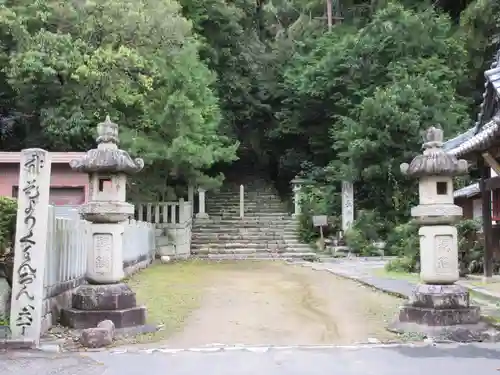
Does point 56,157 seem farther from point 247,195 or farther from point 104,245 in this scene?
point 247,195

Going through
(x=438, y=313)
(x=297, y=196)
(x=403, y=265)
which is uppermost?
(x=297, y=196)

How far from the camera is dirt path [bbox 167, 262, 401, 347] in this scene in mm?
7203

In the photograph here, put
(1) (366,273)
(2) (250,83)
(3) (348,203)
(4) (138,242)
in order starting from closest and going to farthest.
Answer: (1) (366,273)
(4) (138,242)
(3) (348,203)
(2) (250,83)

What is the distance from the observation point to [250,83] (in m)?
31.0

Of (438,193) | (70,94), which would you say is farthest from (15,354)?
(70,94)

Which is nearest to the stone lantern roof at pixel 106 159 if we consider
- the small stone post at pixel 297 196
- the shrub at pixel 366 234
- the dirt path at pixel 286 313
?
the dirt path at pixel 286 313

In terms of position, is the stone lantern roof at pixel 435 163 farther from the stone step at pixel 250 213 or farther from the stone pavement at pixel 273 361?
the stone step at pixel 250 213

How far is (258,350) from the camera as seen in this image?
20.7 feet

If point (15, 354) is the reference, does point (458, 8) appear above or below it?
above

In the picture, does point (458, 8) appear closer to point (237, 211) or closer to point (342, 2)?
point (342, 2)

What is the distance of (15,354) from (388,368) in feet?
12.8

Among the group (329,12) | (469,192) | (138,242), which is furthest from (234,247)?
(329,12)

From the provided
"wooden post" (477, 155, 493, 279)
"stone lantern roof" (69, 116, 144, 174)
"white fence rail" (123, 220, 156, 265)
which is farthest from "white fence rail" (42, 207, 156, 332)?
"wooden post" (477, 155, 493, 279)

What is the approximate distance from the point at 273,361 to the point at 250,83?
26301 millimetres
